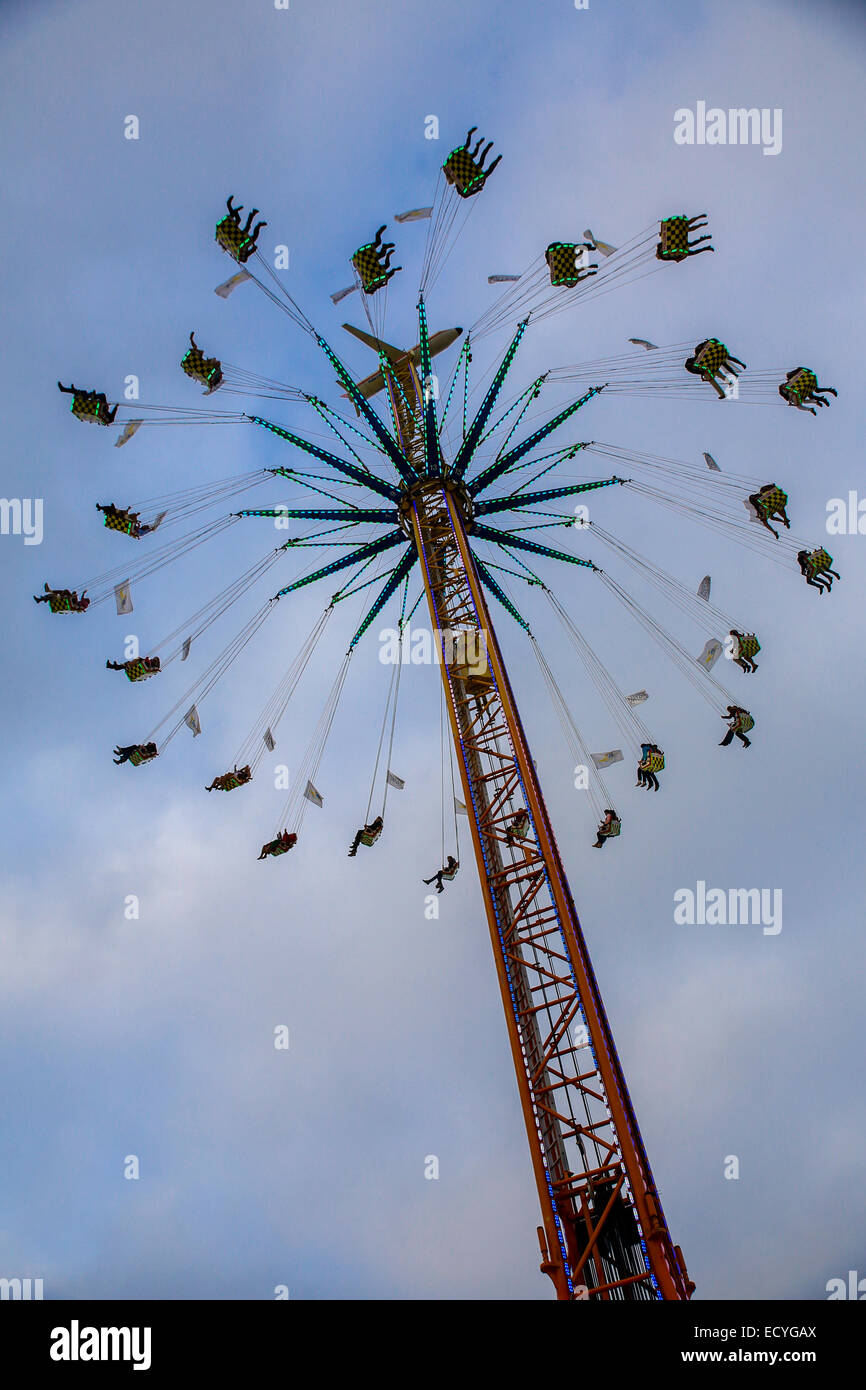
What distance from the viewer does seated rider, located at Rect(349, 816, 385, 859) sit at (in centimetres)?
2025

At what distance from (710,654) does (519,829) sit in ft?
21.7

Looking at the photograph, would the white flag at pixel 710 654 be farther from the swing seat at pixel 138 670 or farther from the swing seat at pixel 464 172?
the swing seat at pixel 138 670

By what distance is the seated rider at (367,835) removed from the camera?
2025 centimetres

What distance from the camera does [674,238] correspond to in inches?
716

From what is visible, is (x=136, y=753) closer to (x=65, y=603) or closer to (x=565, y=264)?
(x=65, y=603)

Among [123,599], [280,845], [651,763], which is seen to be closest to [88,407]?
[123,599]

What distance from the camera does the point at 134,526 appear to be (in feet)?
68.1

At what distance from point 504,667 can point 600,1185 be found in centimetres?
986

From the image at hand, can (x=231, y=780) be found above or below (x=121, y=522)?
below

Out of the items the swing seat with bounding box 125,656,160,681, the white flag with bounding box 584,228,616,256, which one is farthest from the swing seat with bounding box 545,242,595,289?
the swing seat with bounding box 125,656,160,681

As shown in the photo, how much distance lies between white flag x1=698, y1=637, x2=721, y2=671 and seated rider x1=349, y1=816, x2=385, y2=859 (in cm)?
870

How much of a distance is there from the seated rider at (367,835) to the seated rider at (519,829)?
4.45 m
